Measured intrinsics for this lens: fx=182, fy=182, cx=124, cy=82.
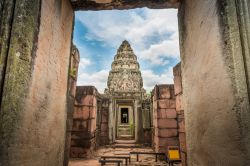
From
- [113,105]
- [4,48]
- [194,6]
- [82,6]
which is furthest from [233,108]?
[113,105]

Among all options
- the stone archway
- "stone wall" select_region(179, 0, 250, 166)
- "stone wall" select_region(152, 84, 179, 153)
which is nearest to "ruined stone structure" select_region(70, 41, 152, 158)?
"stone wall" select_region(152, 84, 179, 153)

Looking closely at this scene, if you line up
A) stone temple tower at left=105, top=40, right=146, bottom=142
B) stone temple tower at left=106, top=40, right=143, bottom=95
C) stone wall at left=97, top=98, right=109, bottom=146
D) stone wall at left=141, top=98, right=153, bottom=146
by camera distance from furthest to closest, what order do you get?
stone temple tower at left=106, top=40, right=143, bottom=95
stone temple tower at left=105, top=40, right=146, bottom=142
stone wall at left=141, top=98, right=153, bottom=146
stone wall at left=97, top=98, right=109, bottom=146

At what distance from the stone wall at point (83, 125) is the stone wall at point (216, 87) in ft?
18.7

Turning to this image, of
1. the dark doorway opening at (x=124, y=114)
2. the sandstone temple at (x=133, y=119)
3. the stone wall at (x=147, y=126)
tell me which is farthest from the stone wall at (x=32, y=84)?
the dark doorway opening at (x=124, y=114)

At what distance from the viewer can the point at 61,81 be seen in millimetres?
1959

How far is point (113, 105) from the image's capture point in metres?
11.1

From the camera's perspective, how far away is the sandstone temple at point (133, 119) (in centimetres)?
687

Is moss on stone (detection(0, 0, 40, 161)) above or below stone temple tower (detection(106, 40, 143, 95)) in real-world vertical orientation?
below

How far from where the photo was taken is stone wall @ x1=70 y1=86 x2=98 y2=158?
278 inches

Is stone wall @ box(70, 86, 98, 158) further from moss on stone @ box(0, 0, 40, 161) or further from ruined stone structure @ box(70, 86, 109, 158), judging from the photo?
moss on stone @ box(0, 0, 40, 161)

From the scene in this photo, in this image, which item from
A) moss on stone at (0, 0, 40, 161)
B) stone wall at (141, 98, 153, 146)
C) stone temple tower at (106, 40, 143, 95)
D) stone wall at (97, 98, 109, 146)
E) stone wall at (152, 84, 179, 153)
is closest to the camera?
moss on stone at (0, 0, 40, 161)

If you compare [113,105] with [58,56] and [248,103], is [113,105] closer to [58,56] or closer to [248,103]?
[58,56]

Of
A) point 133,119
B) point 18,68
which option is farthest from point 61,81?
point 133,119

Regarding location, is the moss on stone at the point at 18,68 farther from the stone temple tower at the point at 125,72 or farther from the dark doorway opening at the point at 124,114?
the dark doorway opening at the point at 124,114
